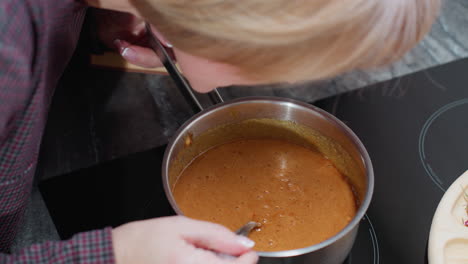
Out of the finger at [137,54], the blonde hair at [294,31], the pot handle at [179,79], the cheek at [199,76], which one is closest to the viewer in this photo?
the blonde hair at [294,31]

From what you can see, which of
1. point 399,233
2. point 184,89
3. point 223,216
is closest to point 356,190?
point 399,233

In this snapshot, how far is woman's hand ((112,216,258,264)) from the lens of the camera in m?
0.58

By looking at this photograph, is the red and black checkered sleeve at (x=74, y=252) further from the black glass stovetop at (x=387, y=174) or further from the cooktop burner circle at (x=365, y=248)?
the cooktop burner circle at (x=365, y=248)

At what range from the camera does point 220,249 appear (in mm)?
587

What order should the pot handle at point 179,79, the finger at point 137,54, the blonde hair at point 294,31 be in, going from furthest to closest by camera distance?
the finger at point 137,54 → the pot handle at point 179,79 → the blonde hair at point 294,31

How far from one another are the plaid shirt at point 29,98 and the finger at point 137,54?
149 millimetres

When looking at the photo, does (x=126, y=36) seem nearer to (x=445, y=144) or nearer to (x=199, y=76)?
(x=199, y=76)

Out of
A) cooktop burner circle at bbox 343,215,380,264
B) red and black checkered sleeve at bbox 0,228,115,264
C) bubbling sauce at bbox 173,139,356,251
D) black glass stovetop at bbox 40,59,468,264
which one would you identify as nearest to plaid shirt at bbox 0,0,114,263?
red and black checkered sleeve at bbox 0,228,115,264

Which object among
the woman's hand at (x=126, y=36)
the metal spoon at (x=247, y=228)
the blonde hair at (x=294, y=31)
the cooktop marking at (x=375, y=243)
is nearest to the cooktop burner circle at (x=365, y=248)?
the cooktop marking at (x=375, y=243)

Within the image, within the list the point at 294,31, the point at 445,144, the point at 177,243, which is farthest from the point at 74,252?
the point at 445,144

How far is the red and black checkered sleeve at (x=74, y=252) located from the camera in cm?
57

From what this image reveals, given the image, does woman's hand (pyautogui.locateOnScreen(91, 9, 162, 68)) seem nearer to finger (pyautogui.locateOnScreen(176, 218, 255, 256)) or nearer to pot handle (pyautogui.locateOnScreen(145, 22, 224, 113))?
pot handle (pyautogui.locateOnScreen(145, 22, 224, 113))

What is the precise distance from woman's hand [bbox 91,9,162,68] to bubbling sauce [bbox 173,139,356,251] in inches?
9.1

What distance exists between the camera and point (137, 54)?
0.92 meters
